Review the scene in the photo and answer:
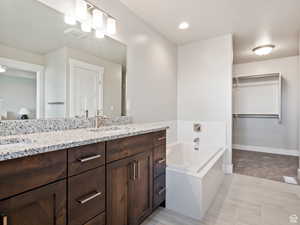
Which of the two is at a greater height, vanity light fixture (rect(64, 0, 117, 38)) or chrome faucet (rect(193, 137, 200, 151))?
vanity light fixture (rect(64, 0, 117, 38))

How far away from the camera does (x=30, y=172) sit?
0.71 m

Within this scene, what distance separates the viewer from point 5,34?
A: 1139 millimetres

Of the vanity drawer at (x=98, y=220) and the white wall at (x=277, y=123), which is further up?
the white wall at (x=277, y=123)

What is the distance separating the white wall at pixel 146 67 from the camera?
2.07 meters

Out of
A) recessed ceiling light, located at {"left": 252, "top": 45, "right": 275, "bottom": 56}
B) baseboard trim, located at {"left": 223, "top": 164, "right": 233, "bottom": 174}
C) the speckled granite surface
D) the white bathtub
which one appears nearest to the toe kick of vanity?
the white bathtub

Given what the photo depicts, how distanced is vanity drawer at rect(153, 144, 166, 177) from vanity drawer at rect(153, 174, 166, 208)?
62 mm

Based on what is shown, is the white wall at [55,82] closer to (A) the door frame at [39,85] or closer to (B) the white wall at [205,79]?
(A) the door frame at [39,85]

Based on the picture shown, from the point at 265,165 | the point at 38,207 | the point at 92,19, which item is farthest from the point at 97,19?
the point at 265,165

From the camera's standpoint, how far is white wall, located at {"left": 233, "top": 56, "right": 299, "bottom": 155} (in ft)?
12.6

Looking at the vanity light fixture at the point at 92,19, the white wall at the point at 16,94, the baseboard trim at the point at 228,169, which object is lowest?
the baseboard trim at the point at 228,169

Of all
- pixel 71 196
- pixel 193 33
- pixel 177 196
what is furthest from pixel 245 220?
pixel 193 33

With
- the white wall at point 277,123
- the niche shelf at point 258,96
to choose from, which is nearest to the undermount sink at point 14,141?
the niche shelf at point 258,96

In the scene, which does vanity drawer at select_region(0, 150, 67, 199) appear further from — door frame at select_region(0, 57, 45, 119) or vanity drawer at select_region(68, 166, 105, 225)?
door frame at select_region(0, 57, 45, 119)

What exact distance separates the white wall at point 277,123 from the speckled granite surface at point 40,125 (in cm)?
411
